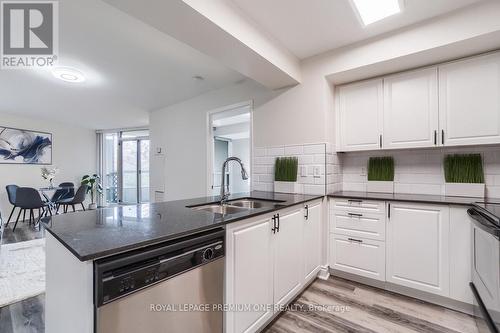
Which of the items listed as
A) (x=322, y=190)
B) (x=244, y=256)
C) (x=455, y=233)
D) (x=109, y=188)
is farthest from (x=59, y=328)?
(x=109, y=188)

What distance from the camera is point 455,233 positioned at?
180 cm

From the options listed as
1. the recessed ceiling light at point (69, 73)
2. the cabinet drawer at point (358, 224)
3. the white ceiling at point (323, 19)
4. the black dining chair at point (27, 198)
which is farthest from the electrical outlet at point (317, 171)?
the black dining chair at point (27, 198)

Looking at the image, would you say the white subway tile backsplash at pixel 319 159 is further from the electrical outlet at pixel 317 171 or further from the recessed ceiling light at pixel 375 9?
the recessed ceiling light at pixel 375 9

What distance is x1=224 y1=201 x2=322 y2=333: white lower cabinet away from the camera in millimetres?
1289

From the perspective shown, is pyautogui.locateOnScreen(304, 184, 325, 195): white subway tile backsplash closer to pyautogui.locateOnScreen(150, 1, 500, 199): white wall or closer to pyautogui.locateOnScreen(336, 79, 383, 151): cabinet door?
pyautogui.locateOnScreen(150, 1, 500, 199): white wall

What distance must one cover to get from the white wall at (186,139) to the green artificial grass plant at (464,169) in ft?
6.83

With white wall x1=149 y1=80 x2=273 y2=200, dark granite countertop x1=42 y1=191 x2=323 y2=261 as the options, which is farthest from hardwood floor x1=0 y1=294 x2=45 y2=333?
white wall x1=149 y1=80 x2=273 y2=200

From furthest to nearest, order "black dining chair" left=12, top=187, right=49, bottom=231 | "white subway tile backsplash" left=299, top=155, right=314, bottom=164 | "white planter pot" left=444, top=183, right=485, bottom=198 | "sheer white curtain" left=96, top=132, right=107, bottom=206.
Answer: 1. "sheer white curtain" left=96, top=132, right=107, bottom=206
2. "black dining chair" left=12, top=187, right=49, bottom=231
3. "white subway tile backsplash" left=299, top=155, right=314, bottom=164
4. "white planter pot" left=444, top=183, right=485, bottom=198

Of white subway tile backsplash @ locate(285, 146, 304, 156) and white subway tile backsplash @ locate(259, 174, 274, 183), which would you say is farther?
white subway tile backsplash @ locate(259, 174, 274, 183)

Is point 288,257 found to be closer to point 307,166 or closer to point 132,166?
point 307,166

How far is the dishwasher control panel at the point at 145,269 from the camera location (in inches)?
30.0

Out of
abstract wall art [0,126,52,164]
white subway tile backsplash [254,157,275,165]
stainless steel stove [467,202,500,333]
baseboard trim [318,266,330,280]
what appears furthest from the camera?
abstract wall art [0,126,52,164]

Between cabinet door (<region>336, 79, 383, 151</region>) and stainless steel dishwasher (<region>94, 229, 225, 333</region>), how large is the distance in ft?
6.58

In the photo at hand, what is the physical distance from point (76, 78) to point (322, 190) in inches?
140
